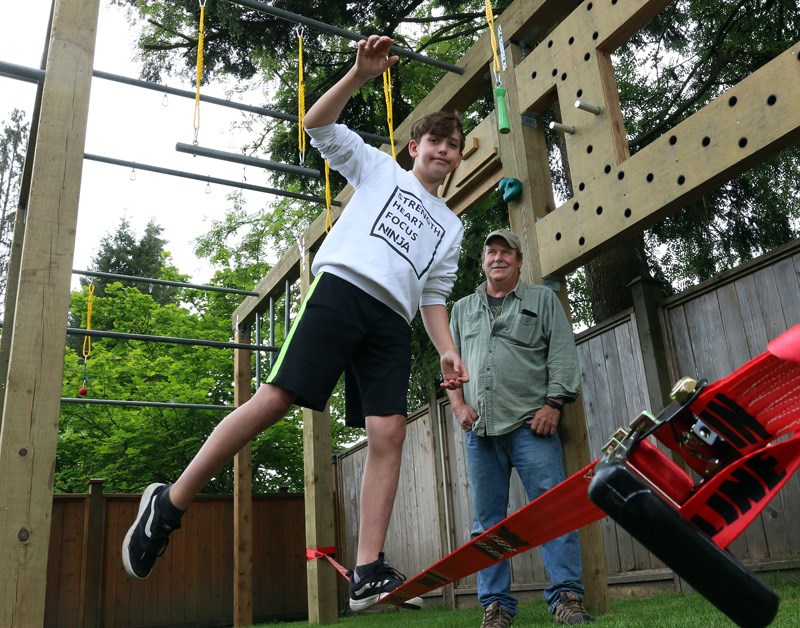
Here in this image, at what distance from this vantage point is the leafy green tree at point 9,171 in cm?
1889

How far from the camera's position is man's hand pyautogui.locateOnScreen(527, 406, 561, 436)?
2881mm

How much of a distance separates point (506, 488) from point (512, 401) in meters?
0.34

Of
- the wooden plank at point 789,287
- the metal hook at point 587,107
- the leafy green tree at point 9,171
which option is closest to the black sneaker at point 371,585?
the metal hook at point 587,107

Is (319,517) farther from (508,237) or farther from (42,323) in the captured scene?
(42,323)

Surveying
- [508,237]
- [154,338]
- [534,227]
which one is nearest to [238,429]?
[508,237]

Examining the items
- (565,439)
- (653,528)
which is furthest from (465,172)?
(653,528)

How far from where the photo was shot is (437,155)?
2.39 m

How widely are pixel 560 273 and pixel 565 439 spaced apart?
0.68 metres

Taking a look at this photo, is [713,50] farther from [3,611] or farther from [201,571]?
[201,571]

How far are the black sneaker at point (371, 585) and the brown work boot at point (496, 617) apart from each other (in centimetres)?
82

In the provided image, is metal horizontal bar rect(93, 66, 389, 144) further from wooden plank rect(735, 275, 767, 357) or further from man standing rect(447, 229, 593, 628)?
wooden plank rect(735, 275, 767, 357)

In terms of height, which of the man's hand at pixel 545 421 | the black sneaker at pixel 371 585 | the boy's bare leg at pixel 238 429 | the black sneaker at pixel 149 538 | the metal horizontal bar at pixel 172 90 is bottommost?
the black sneaker at pixel 371 585

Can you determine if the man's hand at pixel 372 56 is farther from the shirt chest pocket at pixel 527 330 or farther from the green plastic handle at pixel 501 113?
the shirt chest pocket at pixel 527 330

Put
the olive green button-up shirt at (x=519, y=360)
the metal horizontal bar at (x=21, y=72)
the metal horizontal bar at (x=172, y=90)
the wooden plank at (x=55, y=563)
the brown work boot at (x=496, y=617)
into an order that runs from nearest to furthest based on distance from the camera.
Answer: the brown work boot at (x=496, y=617)
the metal horizontal bar at (x=21, y=72)
the olive green button-up shirt at (x=519, y=360)
the metal horizontal bar at (x=172, y=90)
the wooden plank at (x=55, y=563)
